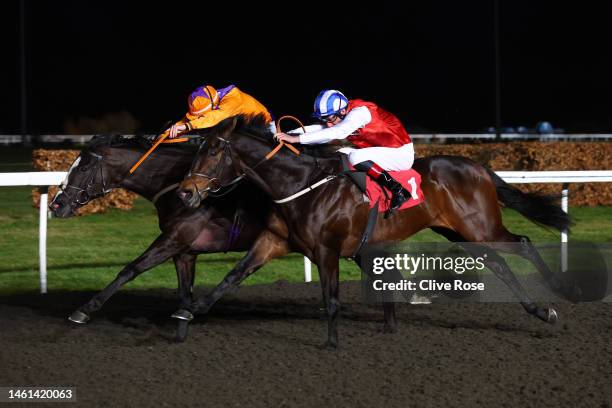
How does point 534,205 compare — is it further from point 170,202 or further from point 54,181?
point 54,181

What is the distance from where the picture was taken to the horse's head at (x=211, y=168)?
16.6 ft

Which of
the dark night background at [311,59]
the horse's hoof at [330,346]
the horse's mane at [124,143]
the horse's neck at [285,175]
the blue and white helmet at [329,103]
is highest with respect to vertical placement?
the dark night background at [311,59]

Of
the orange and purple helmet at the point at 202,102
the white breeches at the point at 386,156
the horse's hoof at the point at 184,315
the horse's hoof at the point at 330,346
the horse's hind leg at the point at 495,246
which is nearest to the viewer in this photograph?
the horse's hoof at the point at 330,346

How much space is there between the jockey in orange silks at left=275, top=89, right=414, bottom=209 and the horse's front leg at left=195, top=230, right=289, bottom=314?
60 cm

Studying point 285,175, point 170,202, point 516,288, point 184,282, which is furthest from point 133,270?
point 516,288

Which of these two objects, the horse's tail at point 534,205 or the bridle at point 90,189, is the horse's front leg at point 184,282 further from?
the horse's tail at point 534,205

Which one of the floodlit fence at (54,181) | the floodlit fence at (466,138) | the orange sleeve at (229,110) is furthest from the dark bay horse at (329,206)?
the floodlit fence at (466,138)

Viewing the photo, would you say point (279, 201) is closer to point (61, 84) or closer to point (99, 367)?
point (99, 367)

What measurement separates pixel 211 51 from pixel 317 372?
43.6 m

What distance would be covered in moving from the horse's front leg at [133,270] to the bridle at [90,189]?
0.51m

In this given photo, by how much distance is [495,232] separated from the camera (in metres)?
5.91

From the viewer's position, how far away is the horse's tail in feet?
20.6

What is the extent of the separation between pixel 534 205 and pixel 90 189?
115 inches

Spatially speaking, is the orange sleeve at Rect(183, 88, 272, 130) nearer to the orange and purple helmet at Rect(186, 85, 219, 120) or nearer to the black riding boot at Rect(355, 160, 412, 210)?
the orange and purple helmet at Rect(186, 85, 219, 120)
